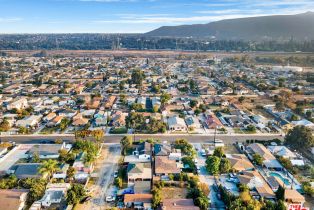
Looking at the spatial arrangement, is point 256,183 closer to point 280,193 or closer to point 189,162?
point 280,193

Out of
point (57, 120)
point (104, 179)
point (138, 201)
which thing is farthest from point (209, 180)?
point (57, 120)

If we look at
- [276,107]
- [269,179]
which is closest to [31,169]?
[269,179]

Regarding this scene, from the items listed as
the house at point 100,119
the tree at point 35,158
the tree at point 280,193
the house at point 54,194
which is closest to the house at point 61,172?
the house at point 54,194

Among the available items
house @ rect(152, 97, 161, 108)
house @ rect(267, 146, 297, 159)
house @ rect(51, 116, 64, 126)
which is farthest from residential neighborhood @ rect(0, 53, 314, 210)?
house @ rect(152, 97, 161, 108)

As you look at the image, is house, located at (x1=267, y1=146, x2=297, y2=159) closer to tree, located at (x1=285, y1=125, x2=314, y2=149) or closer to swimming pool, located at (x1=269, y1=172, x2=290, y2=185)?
tree, located at (x1=285, y1=125, x2=314, y2=149)

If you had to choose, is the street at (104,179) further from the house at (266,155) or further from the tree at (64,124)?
the house at (266,155)

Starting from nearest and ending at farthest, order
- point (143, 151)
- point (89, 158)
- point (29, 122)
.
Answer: point (89, 158)
point (143, 151)
point (29, 122)

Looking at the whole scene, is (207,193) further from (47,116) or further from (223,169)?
(47,116)
